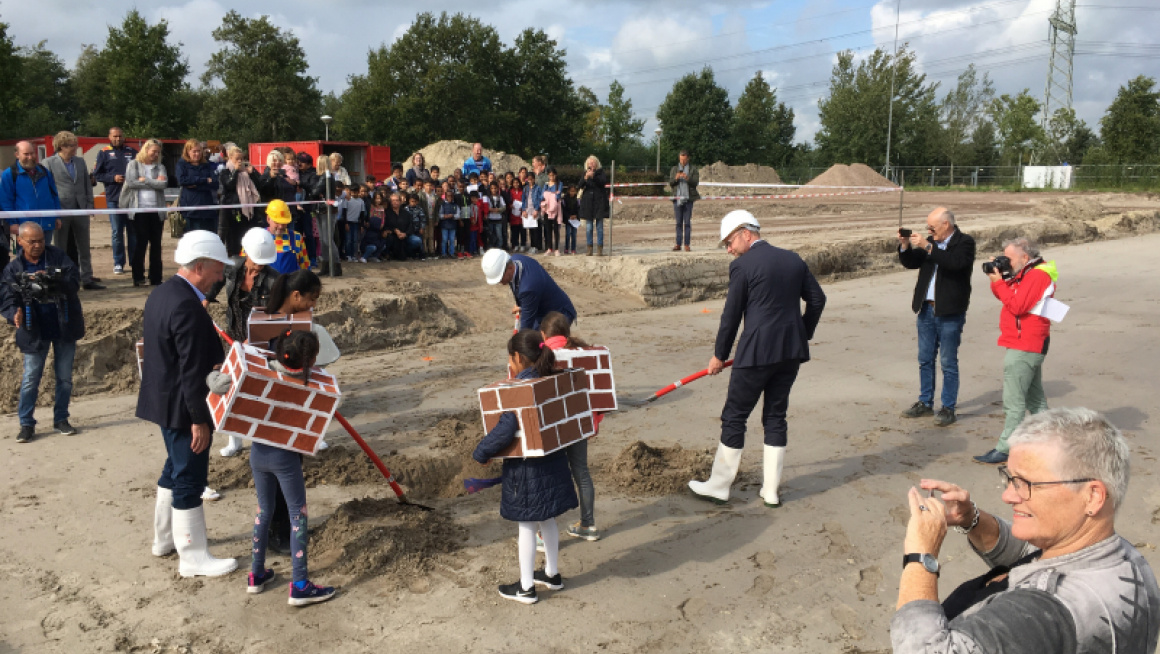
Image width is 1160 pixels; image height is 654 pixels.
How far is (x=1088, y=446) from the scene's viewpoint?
227 centimetres

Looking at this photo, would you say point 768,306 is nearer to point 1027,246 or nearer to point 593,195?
point 1027,246

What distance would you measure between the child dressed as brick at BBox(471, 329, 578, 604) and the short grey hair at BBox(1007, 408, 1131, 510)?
8.68 feet

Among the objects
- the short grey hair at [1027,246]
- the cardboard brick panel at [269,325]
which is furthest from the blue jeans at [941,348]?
the cardboard brick panel at [269,325]

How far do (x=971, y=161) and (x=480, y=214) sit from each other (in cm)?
5286

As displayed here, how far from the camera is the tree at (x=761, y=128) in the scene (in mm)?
62647

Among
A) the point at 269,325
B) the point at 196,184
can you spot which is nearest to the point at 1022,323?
the point at 269,325

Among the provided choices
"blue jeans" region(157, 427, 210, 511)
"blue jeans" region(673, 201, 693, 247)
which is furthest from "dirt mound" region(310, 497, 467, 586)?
"blue jeans" region(673, 201, 693, 247)

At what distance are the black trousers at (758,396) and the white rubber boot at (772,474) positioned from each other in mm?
54

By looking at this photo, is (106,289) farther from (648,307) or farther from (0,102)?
(0,102)

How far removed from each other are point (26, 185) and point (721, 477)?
9249 millimetres

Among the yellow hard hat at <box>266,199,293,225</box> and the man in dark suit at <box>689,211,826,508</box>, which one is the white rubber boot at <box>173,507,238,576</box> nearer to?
the man in dark suit at <box>689,211,826,508</box>

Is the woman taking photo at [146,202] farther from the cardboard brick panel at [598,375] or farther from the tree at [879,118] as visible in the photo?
the tree at [879,118]

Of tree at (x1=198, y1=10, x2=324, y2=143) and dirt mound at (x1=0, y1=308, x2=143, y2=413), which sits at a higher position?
tree at (x1=198, y1=10, x2=324, y2=143)

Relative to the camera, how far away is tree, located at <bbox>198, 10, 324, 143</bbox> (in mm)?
47438
